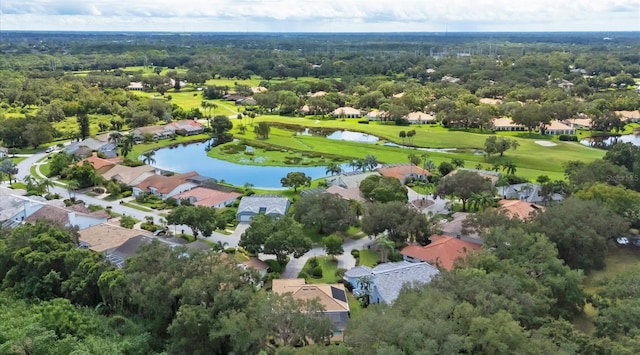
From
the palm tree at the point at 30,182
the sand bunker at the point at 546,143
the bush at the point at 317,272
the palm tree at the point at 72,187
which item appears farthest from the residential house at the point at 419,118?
the bush at the point at 317,272

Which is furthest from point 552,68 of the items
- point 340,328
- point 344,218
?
point 340,328

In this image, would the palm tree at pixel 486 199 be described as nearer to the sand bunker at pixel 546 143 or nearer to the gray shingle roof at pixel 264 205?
the gray shingle roof at pixel 264 205

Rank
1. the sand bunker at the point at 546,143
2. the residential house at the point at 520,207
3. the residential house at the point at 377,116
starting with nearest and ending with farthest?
the residential house at the point at 520,207 < the sand bunker at the point at 546,143 < the residential house at the point at 377,116

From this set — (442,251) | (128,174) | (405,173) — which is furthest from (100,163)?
(442,251)

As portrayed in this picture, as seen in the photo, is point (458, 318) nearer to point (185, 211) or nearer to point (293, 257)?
point (293, 257)

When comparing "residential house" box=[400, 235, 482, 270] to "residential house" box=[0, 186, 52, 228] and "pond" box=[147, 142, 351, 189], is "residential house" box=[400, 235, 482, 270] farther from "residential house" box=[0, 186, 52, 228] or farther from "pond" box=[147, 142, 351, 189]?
"residential house" box=[0, 186, 52, 228]

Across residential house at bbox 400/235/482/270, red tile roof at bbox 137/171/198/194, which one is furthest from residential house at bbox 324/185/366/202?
red tile roof at bbox 137/171/198/194

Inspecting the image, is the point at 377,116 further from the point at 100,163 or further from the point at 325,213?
the point at 325,213
